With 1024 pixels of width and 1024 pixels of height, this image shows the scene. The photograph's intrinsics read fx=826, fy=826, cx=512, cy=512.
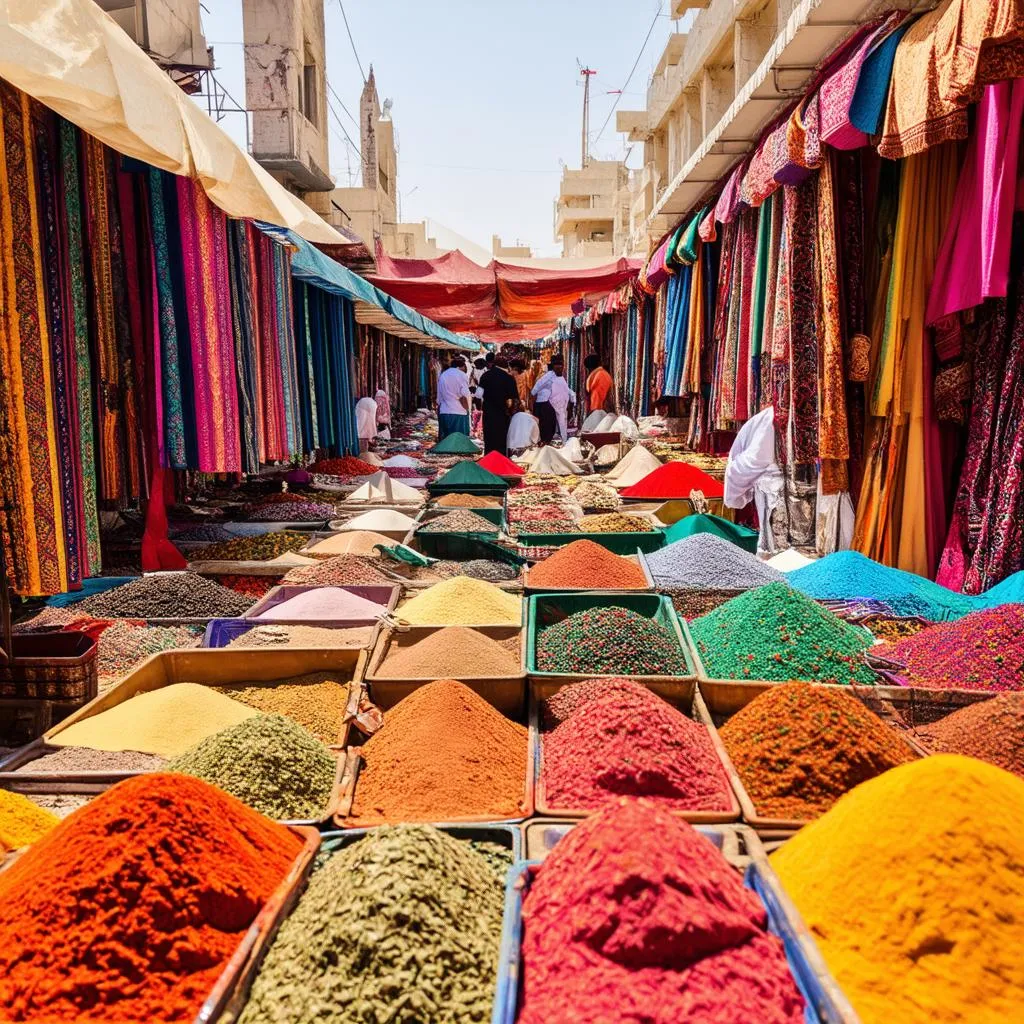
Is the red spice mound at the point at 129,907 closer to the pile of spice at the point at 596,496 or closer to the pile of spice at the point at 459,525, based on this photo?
the pile of spice at the point at 459,525

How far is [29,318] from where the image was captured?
189cm

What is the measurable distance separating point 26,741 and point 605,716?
3.57 feet

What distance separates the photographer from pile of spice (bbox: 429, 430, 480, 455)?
7.07 metres

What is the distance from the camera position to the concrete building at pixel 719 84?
2464 millimetres

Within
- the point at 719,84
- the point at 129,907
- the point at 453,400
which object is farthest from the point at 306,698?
the point at 719,84

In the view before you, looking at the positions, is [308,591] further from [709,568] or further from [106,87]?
[106,87]

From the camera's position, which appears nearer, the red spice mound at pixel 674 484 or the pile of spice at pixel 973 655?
the pile of spice at pixel 973 655

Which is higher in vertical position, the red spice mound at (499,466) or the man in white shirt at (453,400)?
the man in white shirt at (453,400)

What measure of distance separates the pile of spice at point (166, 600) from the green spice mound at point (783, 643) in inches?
55.1

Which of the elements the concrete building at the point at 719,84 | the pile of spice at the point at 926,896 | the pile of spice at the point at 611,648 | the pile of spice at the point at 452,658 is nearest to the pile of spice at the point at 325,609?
the pile of spice at the point at 452,658

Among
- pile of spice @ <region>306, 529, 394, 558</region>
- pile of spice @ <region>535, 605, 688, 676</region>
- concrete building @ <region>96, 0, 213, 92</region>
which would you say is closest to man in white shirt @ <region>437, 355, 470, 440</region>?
concrete building @ <region>96, 0, 213, 92</region>

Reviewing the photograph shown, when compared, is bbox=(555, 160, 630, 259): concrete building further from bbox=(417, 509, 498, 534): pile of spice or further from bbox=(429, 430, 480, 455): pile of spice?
bbox=(417, 509, 498, 534): pile of spice

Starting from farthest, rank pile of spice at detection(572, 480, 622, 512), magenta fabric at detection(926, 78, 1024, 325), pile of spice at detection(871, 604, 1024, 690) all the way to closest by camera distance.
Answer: pile of spice at detection(572, 480, 622, 512), magenta fabric at detection(926, 78, 1024, 325), pile of spice at detection(871, 604, 1024, 690)

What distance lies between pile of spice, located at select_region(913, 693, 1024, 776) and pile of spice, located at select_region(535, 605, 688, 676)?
0.48 metres
